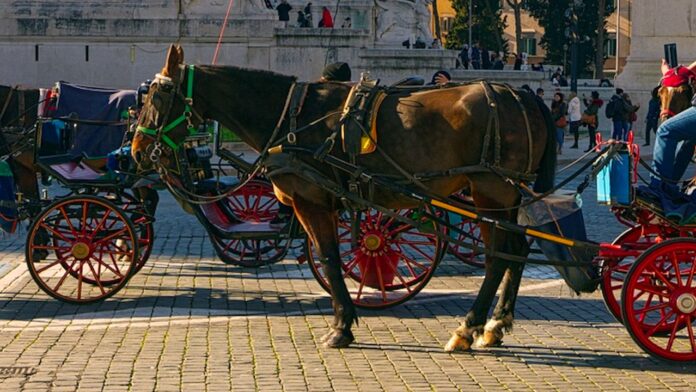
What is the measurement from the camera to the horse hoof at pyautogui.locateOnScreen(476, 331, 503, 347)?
9336 mm

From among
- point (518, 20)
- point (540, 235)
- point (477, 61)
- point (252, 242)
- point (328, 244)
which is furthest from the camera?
point (518, 20)

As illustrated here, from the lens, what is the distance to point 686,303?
8805 millimetres

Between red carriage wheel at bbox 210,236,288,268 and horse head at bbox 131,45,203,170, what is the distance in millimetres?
2531

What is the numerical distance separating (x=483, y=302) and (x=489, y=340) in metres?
0.25

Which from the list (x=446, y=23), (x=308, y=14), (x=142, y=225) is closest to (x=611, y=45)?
(x=446, y=23)

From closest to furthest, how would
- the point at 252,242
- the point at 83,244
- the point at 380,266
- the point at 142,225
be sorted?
the point at 380,266, the point at 83,244, the point at 142,225, the point at 252,242

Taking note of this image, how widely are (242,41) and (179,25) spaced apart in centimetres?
141

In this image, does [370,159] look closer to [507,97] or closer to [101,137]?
[507,97]

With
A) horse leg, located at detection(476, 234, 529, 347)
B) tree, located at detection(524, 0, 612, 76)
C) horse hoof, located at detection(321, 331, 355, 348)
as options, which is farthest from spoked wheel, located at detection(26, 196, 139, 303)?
tree, located at detection(524, 0, 612, 76)

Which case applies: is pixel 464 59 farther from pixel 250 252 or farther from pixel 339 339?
pixel 339 339

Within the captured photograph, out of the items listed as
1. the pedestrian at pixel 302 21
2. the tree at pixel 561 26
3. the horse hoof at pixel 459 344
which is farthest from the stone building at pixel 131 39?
the tree at pixel 561 26

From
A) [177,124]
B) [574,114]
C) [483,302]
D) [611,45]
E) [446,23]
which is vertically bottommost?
[483,302]

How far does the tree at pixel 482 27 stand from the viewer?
76.3 meters

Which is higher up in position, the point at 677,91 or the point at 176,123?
the point at 677,91
